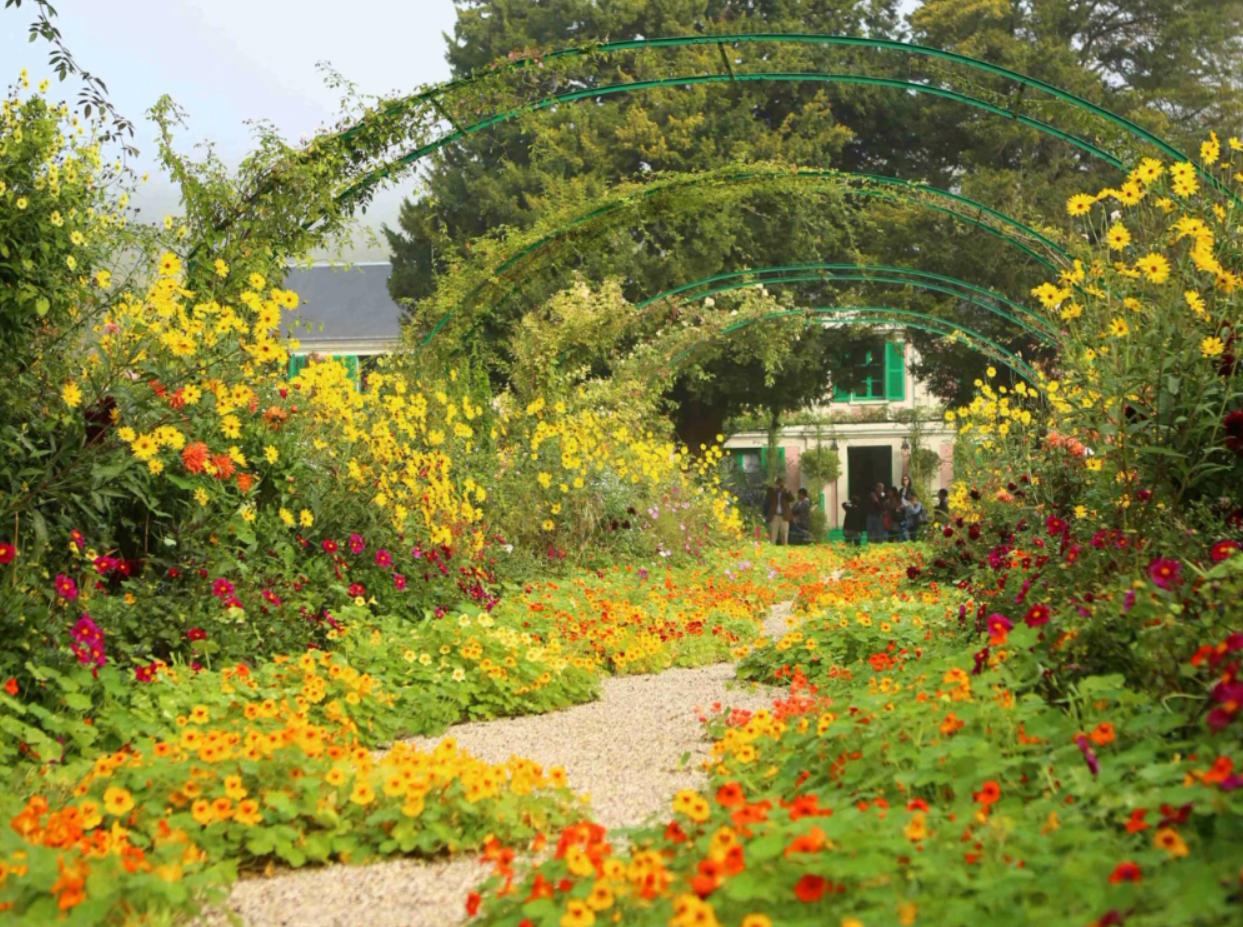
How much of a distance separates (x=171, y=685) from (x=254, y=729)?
2.26ft

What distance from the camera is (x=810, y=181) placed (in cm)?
1102

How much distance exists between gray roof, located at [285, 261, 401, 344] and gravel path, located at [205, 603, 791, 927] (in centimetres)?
2784

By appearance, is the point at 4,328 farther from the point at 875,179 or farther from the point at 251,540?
the point at 875,179

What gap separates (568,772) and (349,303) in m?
31.6

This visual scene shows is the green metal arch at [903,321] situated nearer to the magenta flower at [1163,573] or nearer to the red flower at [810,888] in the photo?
the magenta flower at [1163,573]

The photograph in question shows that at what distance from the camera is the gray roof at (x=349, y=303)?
3328 cm

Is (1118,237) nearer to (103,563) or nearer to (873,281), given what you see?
(103,563)

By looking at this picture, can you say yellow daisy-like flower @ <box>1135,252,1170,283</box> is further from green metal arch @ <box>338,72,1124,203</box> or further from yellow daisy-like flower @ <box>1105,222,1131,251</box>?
green metal arch @ <box>338,72,1124,203</box>

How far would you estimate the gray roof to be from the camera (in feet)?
109

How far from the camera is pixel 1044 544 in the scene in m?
5.52

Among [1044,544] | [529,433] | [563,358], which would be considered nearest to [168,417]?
[1044,544]

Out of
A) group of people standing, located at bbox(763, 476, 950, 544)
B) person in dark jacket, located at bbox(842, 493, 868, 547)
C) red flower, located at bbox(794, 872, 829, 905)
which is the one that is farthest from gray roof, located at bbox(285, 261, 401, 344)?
red flower, located at bbox(794, 872, 829, 905)

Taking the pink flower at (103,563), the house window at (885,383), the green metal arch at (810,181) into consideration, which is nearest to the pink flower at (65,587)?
the pink flower at (103,563)

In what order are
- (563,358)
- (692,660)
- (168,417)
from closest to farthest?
(168,417) < (692,660) < (563,358)
